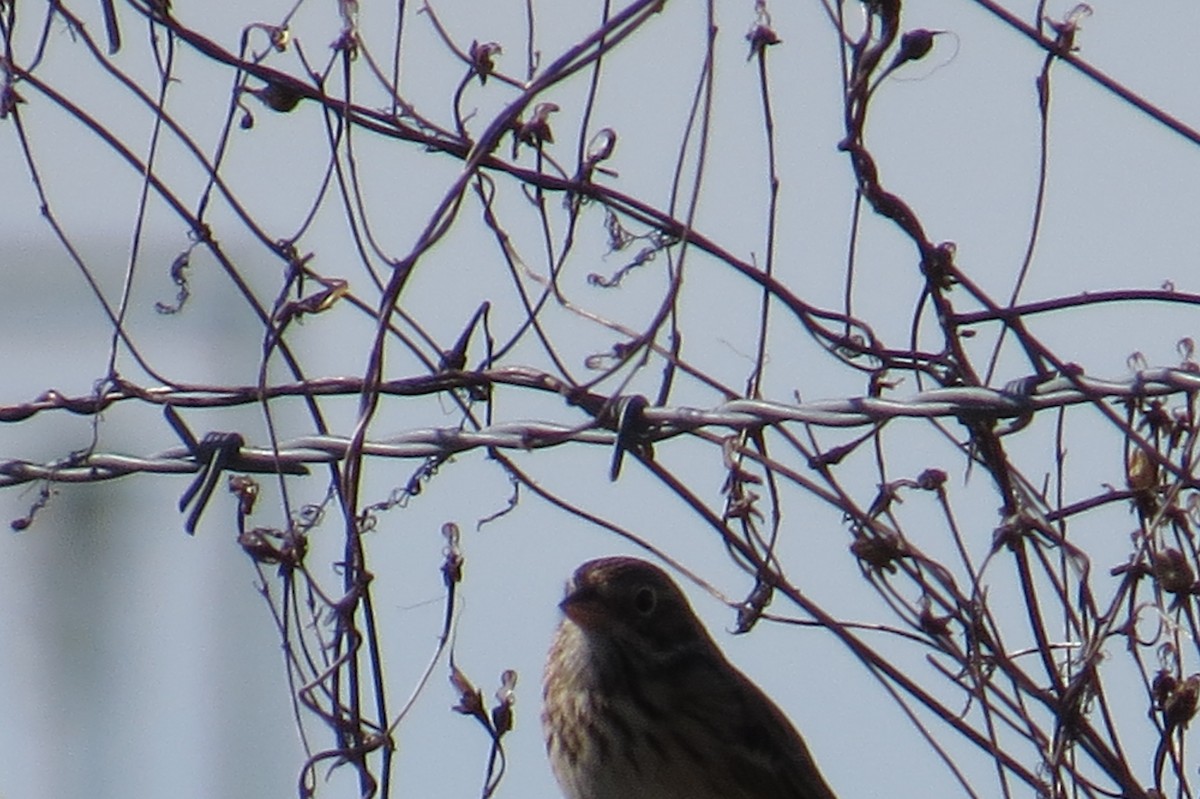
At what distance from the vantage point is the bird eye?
553 cm

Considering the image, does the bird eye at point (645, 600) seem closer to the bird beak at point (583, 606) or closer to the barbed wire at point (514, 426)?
the bird beak at point (583, 606)

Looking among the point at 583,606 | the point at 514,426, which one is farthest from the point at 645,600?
the point at 514,426

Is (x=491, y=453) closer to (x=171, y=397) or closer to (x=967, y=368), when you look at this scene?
(x=171, y=397)

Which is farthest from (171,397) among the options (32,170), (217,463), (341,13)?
(341,13)

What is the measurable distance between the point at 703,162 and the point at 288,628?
1.28 metres

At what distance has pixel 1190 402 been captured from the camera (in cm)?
416

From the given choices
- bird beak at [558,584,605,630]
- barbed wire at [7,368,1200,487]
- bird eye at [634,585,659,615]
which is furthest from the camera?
bird eye at [634,585,659,615]

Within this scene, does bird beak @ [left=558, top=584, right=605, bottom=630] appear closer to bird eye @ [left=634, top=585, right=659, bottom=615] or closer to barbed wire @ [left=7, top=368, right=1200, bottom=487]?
bird eye @ [left=634, top=585, right=659, bottom=615]

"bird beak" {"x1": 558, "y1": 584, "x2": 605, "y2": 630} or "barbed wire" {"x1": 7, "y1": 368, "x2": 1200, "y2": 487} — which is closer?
"barbed wire" {"x1": 7, "y1": 368, "x2": 1200, "y2": 487}

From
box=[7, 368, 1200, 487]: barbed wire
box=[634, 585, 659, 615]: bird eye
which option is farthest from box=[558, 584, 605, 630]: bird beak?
box=[7, 368, 1200, 487]: barbed wire

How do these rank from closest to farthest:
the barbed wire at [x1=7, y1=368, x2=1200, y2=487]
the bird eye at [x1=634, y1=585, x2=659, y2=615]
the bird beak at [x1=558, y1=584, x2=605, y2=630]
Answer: the barbed wire at [x1=7, y1=368, x2=1200, y2=487] → the bird beak at [x1=558, y1=584, x2=605, y2=630] → the bird eye at [x1=634, y1=585, x2=659, y2=615]

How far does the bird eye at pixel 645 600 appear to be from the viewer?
18.1 ft

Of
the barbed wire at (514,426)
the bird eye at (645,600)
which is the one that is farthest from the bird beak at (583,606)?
the barbed wire at (514,426)

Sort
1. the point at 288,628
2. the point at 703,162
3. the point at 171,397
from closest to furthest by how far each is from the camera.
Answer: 1. the point at 703,162
2. the point at 288,628
3. the point at 171,397
